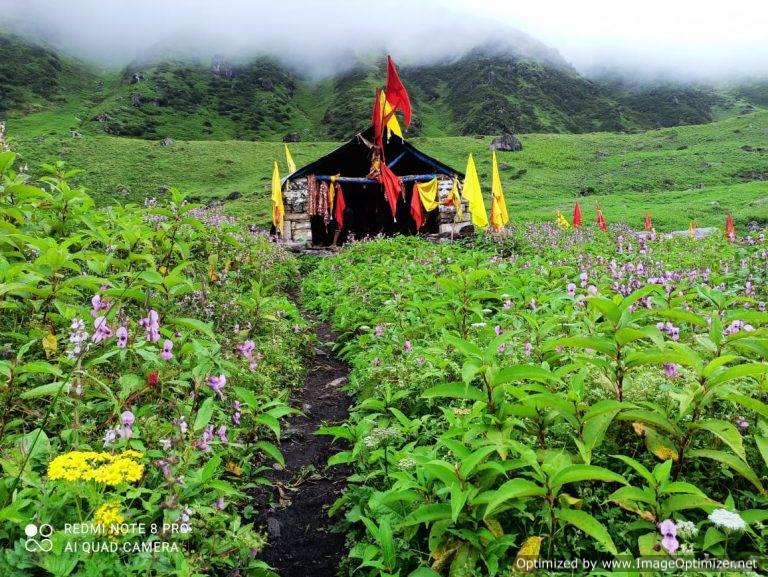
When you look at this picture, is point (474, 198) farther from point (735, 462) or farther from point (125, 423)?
point (125, 423)

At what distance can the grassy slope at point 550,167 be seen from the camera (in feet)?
119

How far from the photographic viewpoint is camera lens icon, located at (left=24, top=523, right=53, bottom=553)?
7.47 feet

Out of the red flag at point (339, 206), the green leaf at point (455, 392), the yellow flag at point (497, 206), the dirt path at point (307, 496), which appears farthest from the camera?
the red flag at point (339, 206)

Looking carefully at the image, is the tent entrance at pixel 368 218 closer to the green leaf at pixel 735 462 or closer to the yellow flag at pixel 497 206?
the yellow flag at pixel 497 206

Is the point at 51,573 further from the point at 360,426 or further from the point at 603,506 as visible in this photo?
the point at 603,506

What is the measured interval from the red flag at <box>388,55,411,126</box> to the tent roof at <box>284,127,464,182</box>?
12.3 feet

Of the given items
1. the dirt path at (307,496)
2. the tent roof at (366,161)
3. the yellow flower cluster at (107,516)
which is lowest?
the dirt path at (307,496)

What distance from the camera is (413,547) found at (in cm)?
304

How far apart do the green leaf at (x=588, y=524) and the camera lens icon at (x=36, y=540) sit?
104 inches

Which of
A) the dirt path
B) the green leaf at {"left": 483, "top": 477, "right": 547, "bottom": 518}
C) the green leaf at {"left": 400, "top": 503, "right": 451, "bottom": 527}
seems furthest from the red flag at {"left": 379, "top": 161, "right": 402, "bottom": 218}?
the green leaf at {"left": 483, "top": 477, "right": 547, "bottom": 518}

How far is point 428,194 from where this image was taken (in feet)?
79.1

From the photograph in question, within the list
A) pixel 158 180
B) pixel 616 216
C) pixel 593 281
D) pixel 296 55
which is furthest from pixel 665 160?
pixel 296 55

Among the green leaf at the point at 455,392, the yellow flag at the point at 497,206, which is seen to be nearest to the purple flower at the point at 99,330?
the green leaf at the point at 455,392

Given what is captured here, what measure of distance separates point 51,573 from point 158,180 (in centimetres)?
5892
